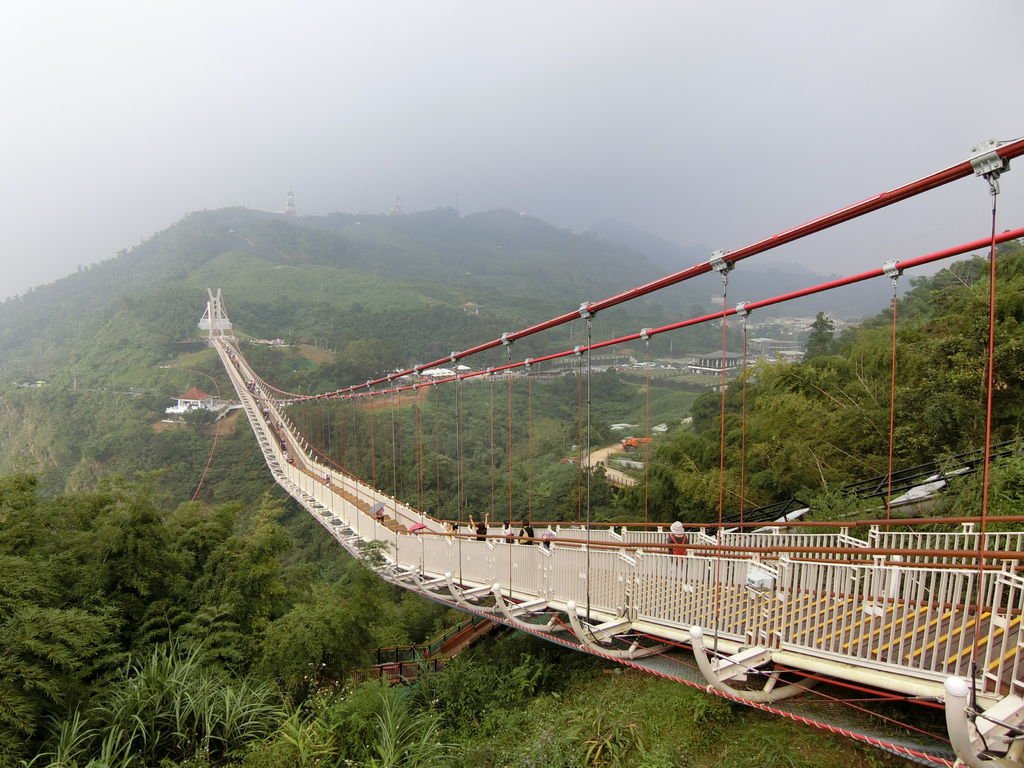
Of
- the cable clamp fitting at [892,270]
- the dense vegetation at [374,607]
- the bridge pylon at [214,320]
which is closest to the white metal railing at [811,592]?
the dense vegetation at [374,607]

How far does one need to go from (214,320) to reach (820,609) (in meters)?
56.9

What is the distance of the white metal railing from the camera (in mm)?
2807

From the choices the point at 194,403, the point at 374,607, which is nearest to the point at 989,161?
the point at 374,607

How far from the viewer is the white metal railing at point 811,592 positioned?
2.81 m

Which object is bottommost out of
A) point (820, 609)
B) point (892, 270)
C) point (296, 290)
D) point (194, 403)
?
point (194, 403)

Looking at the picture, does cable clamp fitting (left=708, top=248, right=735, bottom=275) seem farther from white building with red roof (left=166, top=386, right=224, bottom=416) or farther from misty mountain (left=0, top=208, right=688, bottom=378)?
misty mountain (left=0, top=208, right=688, bottom=378)

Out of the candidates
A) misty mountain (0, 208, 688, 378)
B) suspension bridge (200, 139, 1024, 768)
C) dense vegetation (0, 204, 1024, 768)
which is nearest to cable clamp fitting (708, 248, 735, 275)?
suspension bridge (200, 139, 1024, 768)

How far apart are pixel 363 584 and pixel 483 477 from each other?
652 inches

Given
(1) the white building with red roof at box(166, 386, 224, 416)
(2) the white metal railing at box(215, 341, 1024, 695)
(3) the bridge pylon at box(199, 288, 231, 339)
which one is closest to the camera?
(2) the white metal railing at box(215, 341, 1024, 695)

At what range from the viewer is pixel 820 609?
12.0ft

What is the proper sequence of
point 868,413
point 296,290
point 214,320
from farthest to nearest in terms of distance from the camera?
point 296,290 < point 214,320 < point 868,413

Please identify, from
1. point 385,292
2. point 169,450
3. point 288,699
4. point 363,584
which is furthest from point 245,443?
point 385,292

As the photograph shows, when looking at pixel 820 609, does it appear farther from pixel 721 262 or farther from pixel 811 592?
pixel 721 262

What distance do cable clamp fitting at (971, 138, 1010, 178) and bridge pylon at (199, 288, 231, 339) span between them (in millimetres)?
53974
